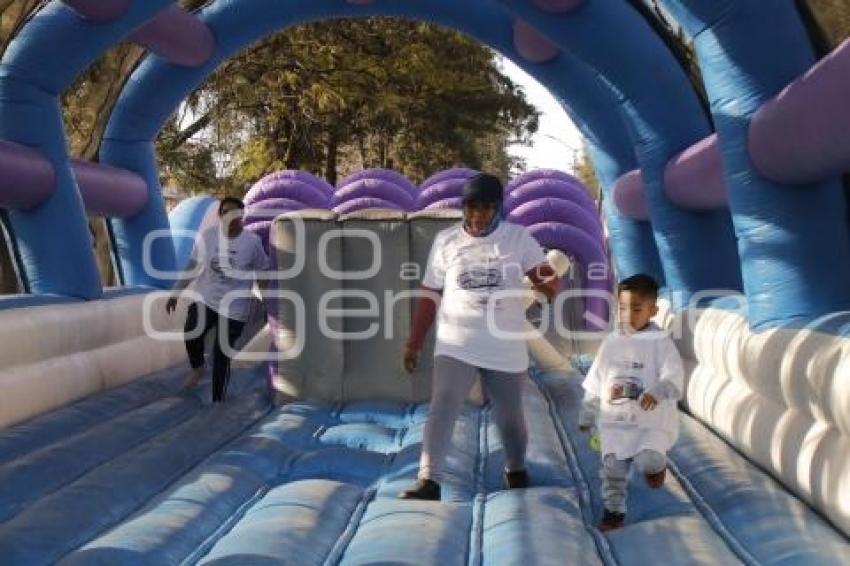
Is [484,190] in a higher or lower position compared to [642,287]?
higher

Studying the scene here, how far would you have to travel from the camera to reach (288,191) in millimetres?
10664

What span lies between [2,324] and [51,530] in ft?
7.05

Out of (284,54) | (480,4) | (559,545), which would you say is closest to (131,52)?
(480,4)

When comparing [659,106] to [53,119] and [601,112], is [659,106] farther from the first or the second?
[53,119]

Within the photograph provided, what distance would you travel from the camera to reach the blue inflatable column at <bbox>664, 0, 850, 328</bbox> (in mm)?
4059

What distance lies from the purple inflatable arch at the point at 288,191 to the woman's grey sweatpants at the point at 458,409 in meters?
7.00

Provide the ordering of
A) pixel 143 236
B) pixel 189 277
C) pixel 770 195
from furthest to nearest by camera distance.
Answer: pixel 143 236 < pixel 189 277 < pixel 770 195

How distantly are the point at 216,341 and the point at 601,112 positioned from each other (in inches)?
136

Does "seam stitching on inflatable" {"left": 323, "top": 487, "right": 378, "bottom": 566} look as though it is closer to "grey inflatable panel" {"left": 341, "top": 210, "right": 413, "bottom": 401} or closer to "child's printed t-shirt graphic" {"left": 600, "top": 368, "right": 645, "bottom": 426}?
"child's printed t-shirt graphic" {"left": 600, "top": 368, "right": 645, "bottom": 426}

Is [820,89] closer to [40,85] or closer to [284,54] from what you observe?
[40,85]

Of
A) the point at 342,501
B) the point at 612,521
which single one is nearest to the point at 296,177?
the point at 342,501

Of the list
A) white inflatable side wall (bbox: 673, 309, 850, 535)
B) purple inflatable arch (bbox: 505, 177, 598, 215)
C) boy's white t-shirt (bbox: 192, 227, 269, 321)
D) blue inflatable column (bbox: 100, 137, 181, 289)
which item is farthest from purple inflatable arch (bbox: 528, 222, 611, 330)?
white inflatable side wall (bbox: 673, 309, 850, 535)

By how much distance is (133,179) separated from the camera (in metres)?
8.14

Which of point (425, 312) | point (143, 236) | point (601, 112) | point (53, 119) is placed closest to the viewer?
point (425, 312)
